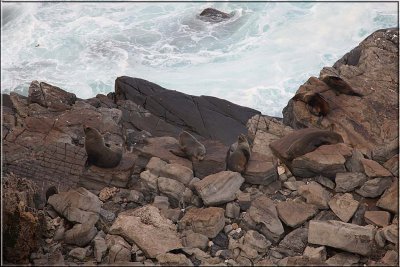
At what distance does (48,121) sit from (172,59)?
11.7 metres

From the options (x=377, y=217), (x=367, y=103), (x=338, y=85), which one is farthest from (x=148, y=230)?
(x=367, y=103)

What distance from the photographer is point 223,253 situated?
7.65 m

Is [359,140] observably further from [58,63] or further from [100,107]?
[58,63]

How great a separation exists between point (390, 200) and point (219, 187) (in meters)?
3.06

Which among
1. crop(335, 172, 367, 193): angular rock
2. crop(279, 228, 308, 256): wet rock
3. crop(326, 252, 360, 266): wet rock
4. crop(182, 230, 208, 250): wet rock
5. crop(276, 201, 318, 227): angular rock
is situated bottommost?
crop(279, 228, 308, 256): wet rock

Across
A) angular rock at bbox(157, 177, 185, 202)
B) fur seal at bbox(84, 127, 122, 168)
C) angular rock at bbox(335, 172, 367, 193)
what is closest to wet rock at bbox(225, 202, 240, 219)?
angular rock at bbox(157, 177, 185, 202)

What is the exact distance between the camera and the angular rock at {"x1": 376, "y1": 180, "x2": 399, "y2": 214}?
332 inches

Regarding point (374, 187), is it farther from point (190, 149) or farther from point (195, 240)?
point (190, 149)

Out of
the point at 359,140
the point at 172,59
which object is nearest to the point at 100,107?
the point at 359,140

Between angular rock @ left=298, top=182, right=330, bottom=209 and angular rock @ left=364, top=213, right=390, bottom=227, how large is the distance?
74 centimetres

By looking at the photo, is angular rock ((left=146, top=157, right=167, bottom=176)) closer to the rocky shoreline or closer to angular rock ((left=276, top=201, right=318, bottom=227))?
the rocky shoreline

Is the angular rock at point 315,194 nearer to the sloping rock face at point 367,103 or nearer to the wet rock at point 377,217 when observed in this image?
the wet rock at point 377,217

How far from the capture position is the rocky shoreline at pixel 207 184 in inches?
293

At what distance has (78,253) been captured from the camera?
7.35 metres
